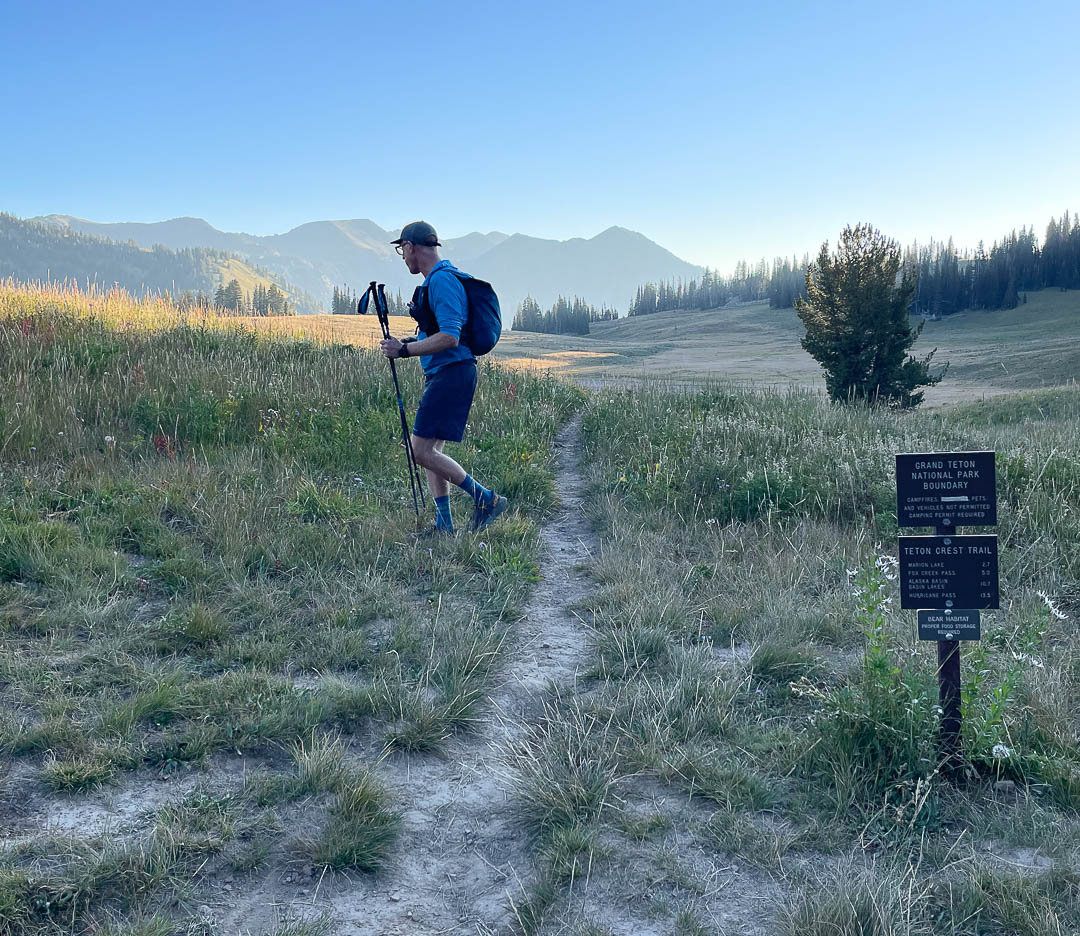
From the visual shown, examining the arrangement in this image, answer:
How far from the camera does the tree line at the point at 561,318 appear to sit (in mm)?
117875

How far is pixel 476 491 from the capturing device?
6.69 m

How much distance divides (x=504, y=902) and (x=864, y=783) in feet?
5.34

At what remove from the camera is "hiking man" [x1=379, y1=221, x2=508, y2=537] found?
19.2 feet

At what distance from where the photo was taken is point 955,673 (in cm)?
344

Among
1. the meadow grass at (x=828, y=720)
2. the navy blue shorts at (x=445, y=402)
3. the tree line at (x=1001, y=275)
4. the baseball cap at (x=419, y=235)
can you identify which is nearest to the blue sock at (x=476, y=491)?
the navy blue shorts at (x=445, y=402)

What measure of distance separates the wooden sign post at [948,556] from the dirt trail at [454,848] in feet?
6.31

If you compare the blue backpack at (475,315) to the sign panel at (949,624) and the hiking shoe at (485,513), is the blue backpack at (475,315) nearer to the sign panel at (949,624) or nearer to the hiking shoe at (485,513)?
Answer: the hiking shoe at (485,513)

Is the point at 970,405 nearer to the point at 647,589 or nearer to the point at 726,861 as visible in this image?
the point at 647,589

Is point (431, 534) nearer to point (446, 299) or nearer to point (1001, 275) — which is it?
point (446, 299)

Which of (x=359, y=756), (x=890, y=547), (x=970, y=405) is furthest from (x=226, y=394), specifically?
(x=970, y=405)

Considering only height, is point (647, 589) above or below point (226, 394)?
below

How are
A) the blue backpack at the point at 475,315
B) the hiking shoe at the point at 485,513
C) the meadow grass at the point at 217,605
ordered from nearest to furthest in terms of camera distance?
the meadow grass at the point at 217,605, the blue backpack at the point at 475,315, the hiking shoe at the point at 485,513

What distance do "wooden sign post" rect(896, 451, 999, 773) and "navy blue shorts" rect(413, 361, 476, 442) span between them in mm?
3633

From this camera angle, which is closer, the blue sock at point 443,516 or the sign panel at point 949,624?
the sign panel at point 949,624
